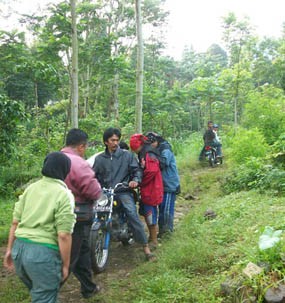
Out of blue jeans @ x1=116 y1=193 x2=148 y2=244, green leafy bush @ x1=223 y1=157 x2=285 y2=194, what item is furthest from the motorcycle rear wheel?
blue jeans @ x1=116 y1=193 x2=148 y2=244

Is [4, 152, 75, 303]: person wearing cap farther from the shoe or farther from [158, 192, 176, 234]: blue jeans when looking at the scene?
[158, 192, 176, 234]: blue jeans

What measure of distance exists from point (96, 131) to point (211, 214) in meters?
7.44

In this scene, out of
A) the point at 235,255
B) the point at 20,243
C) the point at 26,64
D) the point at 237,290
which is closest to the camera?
the point at 20,243

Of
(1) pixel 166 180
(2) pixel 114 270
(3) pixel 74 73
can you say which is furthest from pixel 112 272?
(3) pixel 74 73

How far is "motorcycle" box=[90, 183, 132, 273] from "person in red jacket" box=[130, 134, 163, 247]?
495 mm

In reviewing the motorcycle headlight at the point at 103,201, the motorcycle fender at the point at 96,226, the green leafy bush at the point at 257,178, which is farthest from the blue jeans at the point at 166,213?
the green leafy bush at the point at 257,178

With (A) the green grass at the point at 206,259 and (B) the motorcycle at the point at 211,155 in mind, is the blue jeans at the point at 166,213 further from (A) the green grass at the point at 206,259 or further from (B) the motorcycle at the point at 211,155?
(B) the motorcycle at the point at 211,155

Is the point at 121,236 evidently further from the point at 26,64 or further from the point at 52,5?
the point at 52,5

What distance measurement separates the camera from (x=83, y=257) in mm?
3719

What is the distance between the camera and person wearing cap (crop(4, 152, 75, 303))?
259 cm

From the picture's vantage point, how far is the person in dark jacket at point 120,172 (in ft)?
15.3

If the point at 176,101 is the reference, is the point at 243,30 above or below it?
above

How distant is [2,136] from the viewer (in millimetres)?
7047

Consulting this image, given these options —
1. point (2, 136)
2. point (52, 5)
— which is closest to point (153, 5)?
point (52, 5)
